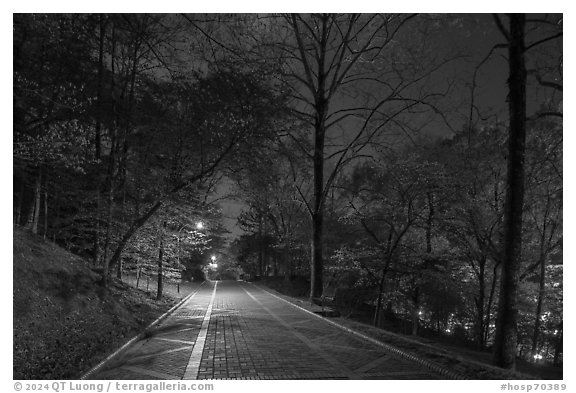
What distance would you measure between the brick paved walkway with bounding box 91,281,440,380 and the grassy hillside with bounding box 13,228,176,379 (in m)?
0.69

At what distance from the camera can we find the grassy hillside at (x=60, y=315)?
6320 millimetres

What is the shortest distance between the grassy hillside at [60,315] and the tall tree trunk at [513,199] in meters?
7.21

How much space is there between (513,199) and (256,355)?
220 inches

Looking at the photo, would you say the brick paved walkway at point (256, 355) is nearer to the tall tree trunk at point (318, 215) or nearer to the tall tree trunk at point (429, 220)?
the tall tree trunk at point (318, 215)

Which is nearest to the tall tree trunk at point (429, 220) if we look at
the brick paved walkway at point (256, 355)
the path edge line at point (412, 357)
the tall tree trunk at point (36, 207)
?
the brick paved walkway at point (256, 355)

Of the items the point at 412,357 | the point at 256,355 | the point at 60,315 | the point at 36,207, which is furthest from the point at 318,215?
the point at 60,315

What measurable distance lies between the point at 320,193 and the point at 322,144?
2172mm

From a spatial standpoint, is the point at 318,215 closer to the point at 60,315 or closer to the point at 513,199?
the point at 513,199

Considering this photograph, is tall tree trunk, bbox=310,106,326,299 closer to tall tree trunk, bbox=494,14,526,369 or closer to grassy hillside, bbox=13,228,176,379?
grassy hillside, bbox=13,228,176,379

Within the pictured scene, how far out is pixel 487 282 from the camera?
19641 mm

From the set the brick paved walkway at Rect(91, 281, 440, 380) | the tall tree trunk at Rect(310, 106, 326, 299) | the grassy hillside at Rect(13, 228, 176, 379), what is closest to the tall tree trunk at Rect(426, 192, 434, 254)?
the tall tree trunk at Rect(310, 106, 326, 299)

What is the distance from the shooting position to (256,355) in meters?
7.38
